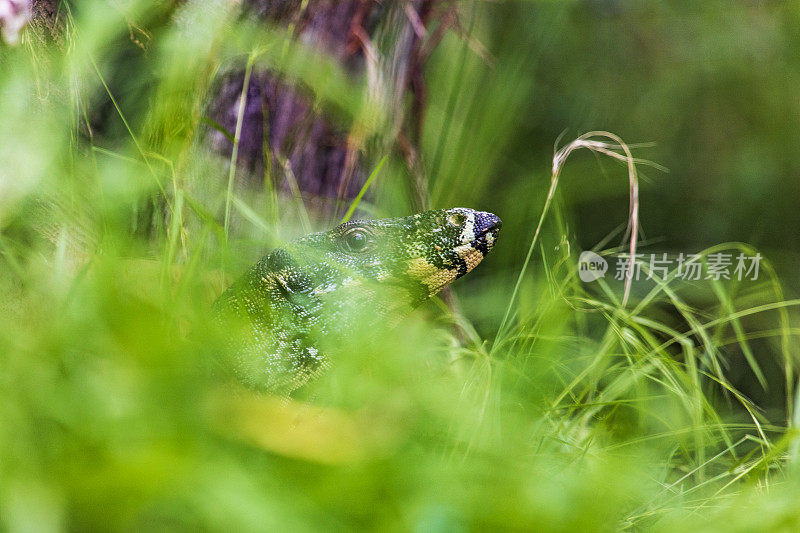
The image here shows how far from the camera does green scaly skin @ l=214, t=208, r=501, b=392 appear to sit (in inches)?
19.9

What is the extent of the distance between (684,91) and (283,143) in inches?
44.3

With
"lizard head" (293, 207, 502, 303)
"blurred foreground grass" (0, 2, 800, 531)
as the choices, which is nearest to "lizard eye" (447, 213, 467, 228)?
"lizard head" (293, 207, 502, 303)

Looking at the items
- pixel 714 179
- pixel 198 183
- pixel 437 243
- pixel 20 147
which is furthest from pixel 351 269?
pixel 714 179

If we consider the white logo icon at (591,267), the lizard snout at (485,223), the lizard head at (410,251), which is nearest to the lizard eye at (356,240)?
the lizard head at (410,251)

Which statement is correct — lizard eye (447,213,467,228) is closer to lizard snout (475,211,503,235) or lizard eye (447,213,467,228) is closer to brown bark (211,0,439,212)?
lizard snout (475,211,503,235)

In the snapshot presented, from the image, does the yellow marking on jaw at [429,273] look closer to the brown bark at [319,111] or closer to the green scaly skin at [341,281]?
the green scaly skin at [341,281]

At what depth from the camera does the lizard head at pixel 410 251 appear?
52 centimetres

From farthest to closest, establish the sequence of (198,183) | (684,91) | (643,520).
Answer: (684,91), (198,183), (643,520)

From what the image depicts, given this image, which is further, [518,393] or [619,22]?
[619,22]

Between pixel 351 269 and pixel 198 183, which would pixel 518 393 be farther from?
pixel 198 183

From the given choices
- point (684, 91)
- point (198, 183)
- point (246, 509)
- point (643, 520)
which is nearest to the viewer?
point (246, 509)

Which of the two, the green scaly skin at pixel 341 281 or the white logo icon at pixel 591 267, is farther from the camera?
the white logo icon at pixel 591 267

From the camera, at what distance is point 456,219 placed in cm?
54

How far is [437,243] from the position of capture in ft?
1.73
